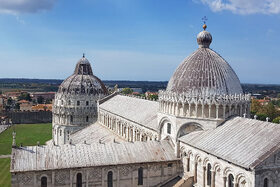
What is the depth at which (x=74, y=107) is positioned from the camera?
275 ft

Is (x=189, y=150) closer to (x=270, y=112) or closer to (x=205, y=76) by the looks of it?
(x=205, y=76)

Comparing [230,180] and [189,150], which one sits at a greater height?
[189,150]

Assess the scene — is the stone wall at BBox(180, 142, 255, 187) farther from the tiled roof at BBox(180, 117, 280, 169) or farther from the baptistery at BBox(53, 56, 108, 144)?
the baptistery at BBox(53, 56, 108, 144)

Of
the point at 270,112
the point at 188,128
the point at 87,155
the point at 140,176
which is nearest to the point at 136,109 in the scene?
the point at 188,128

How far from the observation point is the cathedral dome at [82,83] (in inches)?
3359

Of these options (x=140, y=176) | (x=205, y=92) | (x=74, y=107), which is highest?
(x=205, y=92)

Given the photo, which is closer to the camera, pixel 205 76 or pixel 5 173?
pixel 205 76

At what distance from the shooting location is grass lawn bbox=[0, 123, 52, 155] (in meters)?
76.7

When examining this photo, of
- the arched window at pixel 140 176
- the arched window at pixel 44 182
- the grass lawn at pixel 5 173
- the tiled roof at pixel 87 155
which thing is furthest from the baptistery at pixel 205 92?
the grass lawn at pixel 5 173

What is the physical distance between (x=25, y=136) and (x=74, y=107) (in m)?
20.7

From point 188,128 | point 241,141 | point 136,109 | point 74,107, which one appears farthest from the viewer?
point 74,107

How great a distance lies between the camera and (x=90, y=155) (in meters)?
30.8

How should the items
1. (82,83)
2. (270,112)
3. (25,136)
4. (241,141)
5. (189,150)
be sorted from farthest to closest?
1. (270,112)
2. (25,136)
3. (82,83)
4. (189,150)
5. (241,141)

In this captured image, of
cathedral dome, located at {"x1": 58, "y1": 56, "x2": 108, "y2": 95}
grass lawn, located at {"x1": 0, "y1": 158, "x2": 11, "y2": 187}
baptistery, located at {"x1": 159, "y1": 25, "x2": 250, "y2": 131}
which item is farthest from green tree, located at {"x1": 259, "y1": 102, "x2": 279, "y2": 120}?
grass lawn, located at {"x1": 0, "y1": 158, "x2": 11, "y2": 187}
